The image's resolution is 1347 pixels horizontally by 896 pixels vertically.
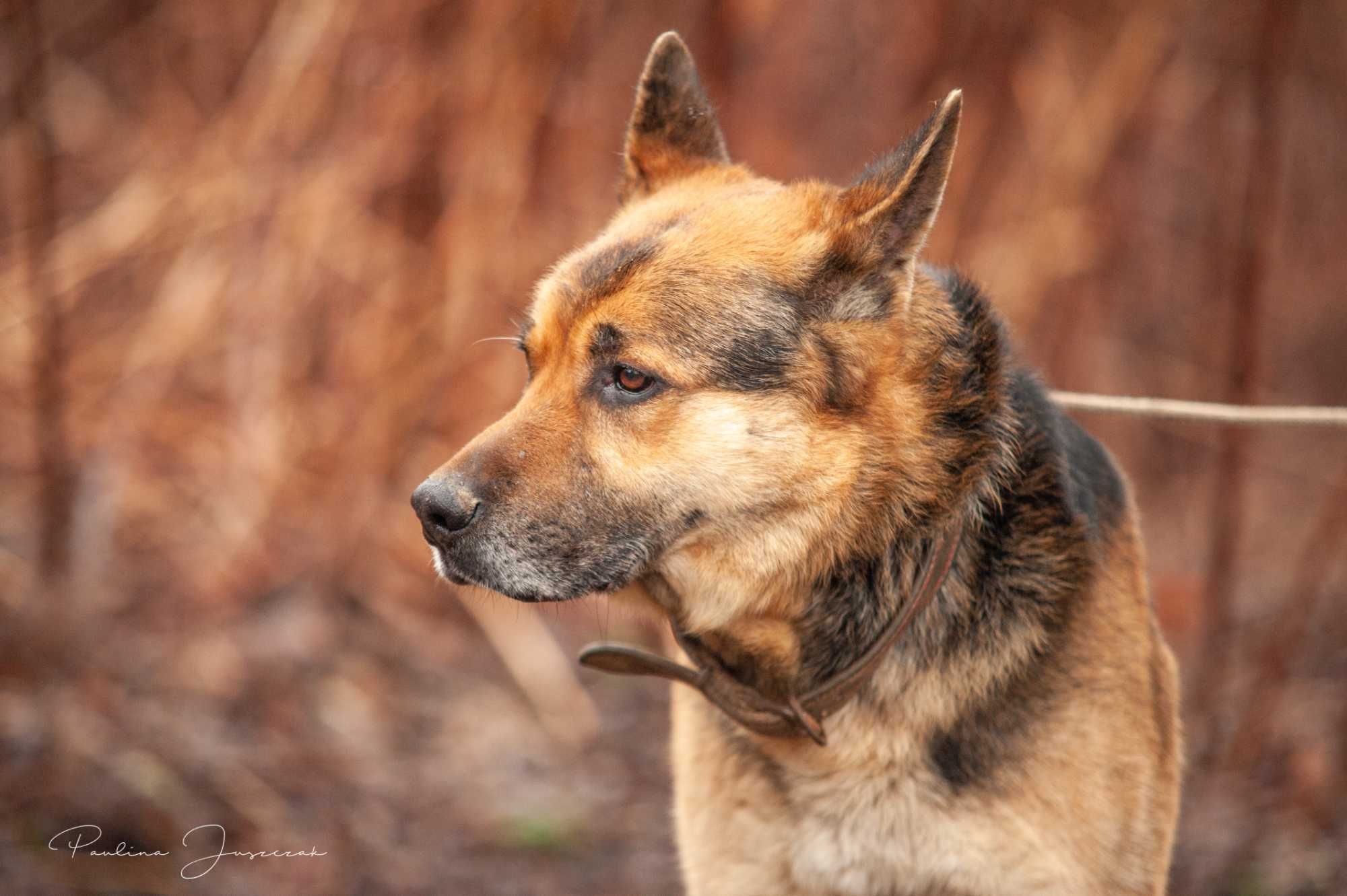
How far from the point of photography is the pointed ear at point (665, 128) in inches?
141

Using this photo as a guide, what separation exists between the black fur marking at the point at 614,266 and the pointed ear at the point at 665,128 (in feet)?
2.00

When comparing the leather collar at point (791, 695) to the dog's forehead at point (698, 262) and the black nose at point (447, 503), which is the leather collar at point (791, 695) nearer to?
the black nose at point (447, 503)

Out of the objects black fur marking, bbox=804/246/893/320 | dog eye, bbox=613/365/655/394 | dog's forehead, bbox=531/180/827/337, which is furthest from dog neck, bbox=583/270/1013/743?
dog eye, bbox=613/365/655/394

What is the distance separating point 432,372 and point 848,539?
505cm

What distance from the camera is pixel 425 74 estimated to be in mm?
7469

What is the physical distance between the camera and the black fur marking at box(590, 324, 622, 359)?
288 cm

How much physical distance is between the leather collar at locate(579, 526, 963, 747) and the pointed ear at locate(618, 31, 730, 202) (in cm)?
140

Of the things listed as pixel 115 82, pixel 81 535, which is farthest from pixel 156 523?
pixel 115 82

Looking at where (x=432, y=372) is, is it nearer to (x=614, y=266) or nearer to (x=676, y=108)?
(x=676, y=108)

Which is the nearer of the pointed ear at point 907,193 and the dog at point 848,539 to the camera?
the pointed ear at point 907,193
